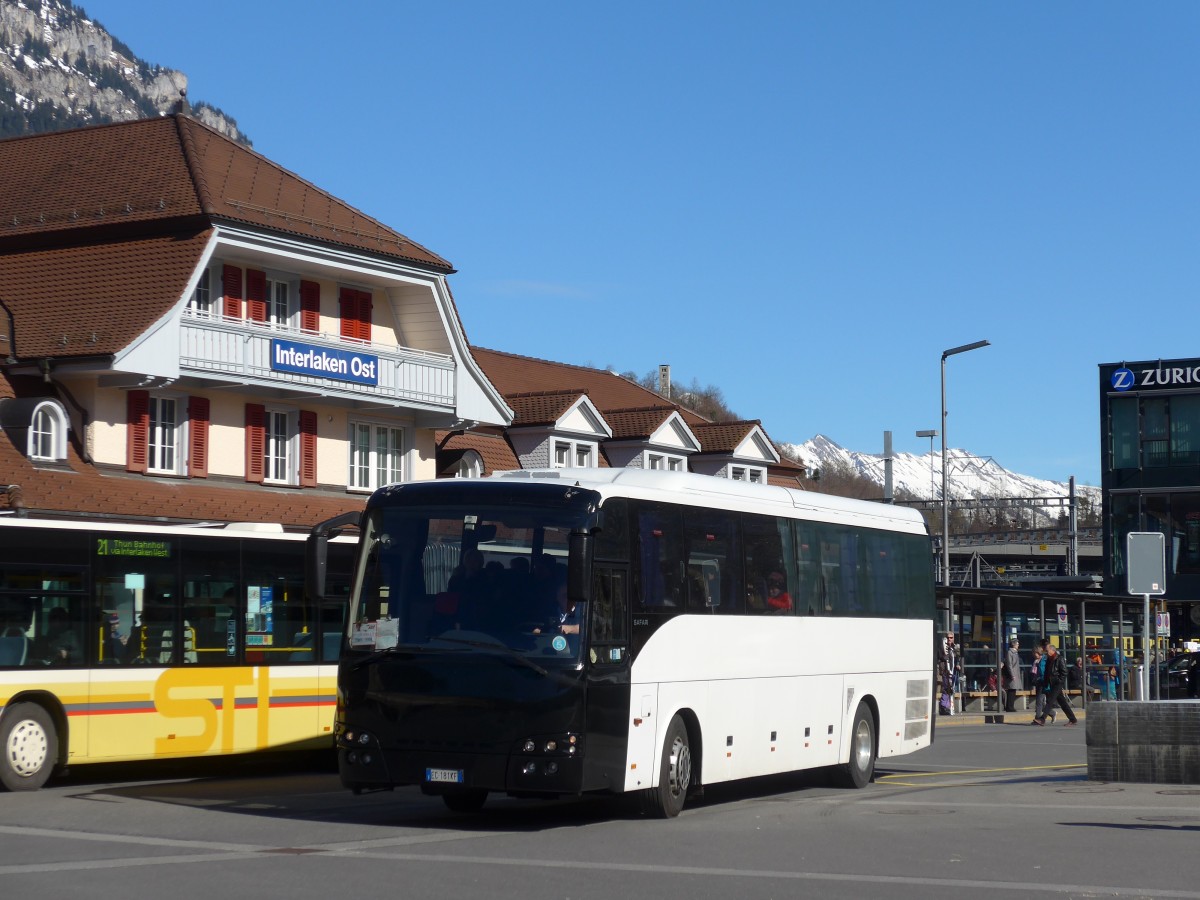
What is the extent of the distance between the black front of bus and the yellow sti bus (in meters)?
2.65

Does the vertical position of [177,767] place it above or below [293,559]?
below

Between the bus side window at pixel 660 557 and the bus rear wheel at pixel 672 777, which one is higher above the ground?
the bus side window at pixel 660 557

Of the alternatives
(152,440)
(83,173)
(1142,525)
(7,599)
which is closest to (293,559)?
(7,599)

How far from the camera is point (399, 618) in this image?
15320mm

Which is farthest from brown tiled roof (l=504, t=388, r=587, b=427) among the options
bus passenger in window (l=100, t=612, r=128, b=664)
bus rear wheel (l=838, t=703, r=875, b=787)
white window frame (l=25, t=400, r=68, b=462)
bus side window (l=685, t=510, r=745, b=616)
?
bus side window (l=685, t=510, r=745, b=616)

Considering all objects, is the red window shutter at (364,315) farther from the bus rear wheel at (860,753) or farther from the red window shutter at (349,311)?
the bus rear wheel at (860,753)

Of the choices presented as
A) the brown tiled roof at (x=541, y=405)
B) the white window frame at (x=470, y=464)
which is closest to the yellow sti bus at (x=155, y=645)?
the white window frame at (x=470, y=464)

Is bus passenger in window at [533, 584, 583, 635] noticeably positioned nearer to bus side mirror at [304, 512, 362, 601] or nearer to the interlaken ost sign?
bus side mirror at [304, 512, 362, 601]

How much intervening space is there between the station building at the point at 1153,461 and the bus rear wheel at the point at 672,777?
2498 inches

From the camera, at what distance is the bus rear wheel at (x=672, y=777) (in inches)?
631

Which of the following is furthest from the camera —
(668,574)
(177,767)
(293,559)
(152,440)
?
(152,440)

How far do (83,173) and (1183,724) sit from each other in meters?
28.8

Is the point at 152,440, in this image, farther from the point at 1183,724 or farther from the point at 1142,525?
the point at 1142,525

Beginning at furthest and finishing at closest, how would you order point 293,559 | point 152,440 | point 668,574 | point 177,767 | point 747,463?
point 747,463 → point 152,440 → point 177,767 → point 293,559 → point 668,574
